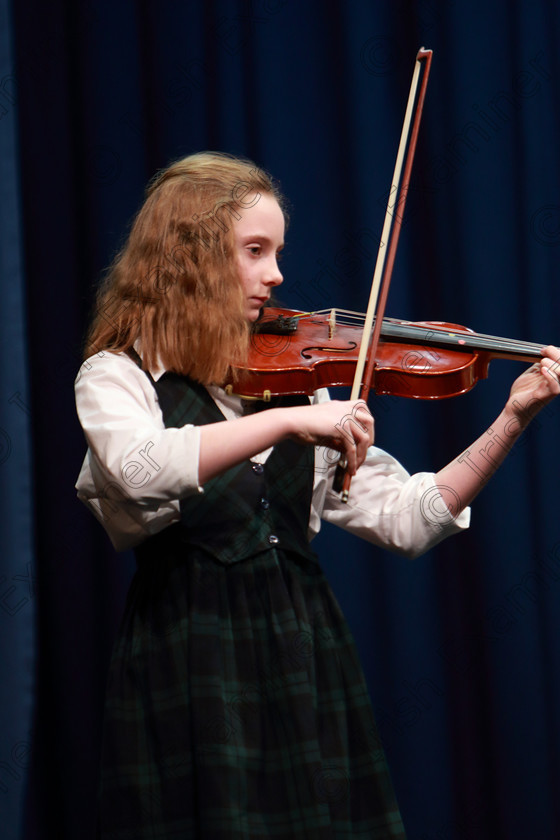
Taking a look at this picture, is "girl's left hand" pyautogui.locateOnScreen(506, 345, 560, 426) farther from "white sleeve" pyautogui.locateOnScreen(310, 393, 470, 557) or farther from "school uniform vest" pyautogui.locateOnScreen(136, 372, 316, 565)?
"school uniform vest" pyautogui.locateOnScreen(136, 372, 316, 565)

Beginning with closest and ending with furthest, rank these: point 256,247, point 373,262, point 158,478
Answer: point 158,478, point 256,247, point 373,262

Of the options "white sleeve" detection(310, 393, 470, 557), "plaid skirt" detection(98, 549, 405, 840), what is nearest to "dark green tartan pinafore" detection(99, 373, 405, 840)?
"plaid skirt" detection(98, 549, 405, 840)

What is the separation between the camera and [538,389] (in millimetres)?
1122

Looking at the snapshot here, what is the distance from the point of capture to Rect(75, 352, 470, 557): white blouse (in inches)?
37.6

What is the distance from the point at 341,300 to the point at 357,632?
632 millimetres

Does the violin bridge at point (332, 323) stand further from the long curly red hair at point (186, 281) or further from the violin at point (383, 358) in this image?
the long curly red hair at point (186, 281)

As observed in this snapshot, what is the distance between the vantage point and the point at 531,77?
177cm

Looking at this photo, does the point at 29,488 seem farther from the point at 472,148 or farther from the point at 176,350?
the point at 472,148

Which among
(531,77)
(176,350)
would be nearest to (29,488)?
(176,350)

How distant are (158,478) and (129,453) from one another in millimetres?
41

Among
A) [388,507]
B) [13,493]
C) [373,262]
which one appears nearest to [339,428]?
[388,507]

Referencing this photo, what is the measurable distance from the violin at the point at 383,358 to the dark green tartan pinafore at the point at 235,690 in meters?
0.08

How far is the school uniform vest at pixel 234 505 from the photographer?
106cm

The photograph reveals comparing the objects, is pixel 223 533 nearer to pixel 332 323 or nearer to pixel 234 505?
pixel 234 505
